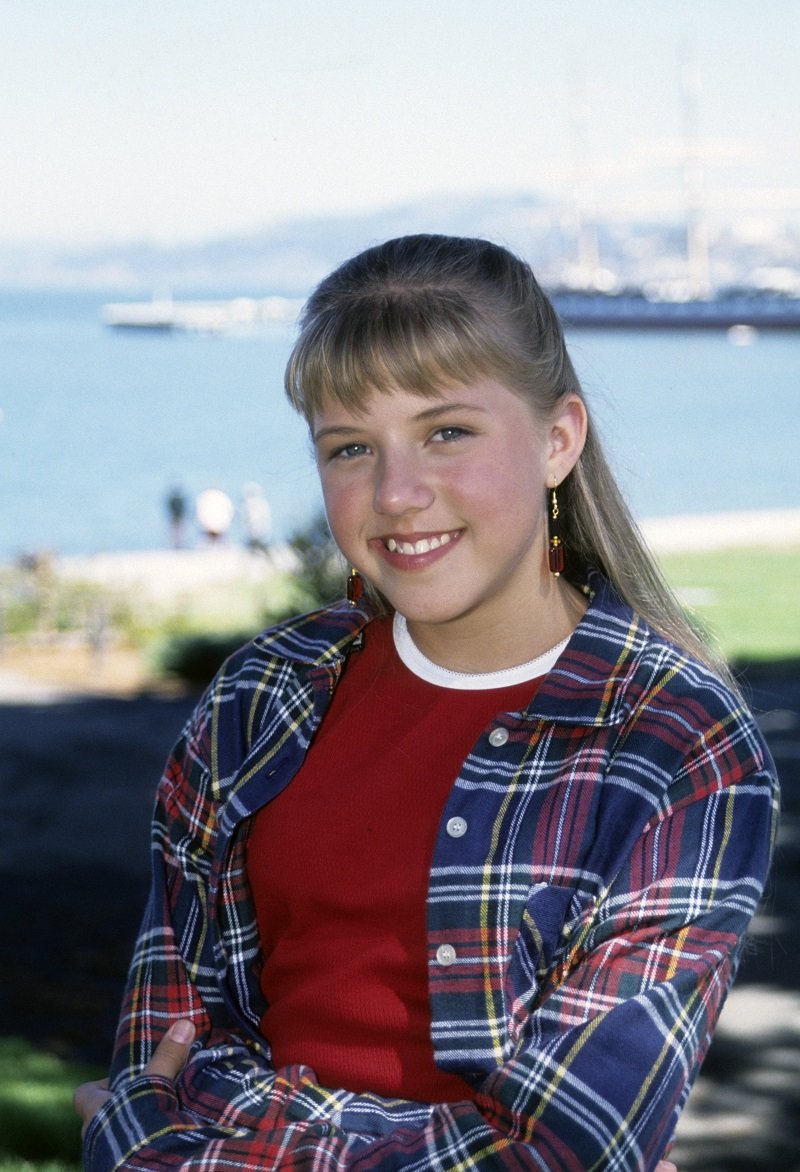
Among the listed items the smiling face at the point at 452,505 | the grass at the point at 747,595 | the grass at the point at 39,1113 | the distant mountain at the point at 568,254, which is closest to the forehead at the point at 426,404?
the smiling face at the point at 452,505

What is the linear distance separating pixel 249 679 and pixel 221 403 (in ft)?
291

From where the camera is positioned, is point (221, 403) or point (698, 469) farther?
point (221, 403)

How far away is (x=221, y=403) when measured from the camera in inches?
3526

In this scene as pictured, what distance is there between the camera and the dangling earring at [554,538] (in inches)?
81.7

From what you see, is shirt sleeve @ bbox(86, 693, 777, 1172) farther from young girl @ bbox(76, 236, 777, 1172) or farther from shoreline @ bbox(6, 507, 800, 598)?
shoreline @ bbox(6, 507, 800, 598)

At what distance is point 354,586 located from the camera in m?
2.23

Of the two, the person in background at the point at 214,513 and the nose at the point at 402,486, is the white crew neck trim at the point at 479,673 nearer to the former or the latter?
the nose at the point at 402,486

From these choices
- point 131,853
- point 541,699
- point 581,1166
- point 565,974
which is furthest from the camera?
point 131,853

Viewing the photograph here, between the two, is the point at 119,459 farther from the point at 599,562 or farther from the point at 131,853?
the point at 599,562

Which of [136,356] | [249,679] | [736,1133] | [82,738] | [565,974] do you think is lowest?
[136,356]

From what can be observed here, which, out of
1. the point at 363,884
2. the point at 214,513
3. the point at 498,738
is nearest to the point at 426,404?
the point at 498,738

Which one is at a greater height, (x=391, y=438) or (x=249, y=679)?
(x=391, y=438)

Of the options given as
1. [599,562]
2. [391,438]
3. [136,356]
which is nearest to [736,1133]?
[599,562]

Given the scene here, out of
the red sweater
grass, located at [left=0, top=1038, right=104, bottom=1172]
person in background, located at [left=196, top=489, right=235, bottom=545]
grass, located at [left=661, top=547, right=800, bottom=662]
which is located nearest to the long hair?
the red sweater
